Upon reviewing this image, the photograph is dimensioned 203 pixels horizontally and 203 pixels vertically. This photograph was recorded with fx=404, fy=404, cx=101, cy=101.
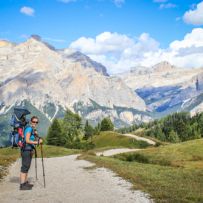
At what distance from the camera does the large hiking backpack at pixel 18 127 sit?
899 inches

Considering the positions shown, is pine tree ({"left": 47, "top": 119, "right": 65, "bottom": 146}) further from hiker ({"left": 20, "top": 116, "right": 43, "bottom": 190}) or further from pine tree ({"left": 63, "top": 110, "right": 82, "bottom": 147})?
hiker ({"left": 20, "top": 116, "right": 43, "bottom": 190})

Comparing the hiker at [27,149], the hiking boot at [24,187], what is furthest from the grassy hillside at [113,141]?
the hiking boot at [24,187]

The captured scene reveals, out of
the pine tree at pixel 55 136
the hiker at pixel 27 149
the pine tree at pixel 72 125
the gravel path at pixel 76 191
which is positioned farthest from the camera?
the pine tree at pixel 72 125

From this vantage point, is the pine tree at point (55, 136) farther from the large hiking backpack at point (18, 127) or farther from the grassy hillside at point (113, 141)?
the large hiking backpack at point (18, 127)

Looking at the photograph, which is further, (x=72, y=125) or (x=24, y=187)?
(x=72, y=125)

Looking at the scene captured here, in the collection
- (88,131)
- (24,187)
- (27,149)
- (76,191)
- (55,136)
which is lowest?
(76,191)

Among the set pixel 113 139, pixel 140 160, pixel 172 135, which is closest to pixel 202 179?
pixel 140 160

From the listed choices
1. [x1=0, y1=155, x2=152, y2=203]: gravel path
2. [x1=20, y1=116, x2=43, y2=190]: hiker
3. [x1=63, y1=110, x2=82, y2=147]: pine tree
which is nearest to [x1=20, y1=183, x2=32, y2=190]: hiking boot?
[x1=20, y1=116, x2=43, y2=190]: hiker

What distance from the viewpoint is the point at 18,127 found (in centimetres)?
2319

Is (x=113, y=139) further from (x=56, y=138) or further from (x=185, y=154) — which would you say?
(x=185, y=154)

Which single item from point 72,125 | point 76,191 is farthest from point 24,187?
point 72,125

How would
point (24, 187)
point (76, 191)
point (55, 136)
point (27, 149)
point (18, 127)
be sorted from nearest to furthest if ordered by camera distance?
point (76, 191) < point (24, 187) < point (27, 149) < point (18, 127) < point (55, 136)

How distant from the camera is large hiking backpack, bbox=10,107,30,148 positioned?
2283 centimetres

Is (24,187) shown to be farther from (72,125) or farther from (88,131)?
(88,131)
